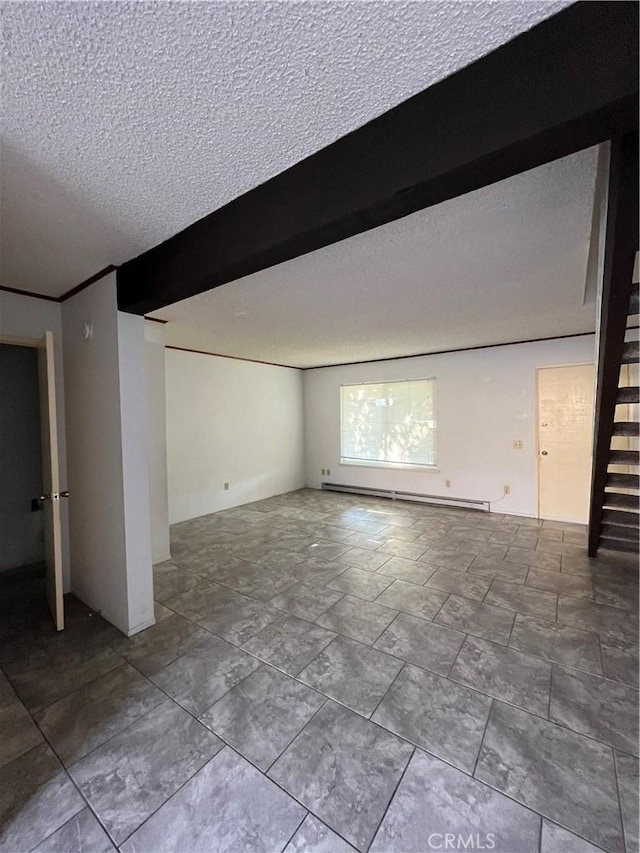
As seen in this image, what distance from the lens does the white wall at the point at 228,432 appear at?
467cm

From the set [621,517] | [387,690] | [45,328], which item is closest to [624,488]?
[621,517]

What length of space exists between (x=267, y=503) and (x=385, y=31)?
5.47 metres

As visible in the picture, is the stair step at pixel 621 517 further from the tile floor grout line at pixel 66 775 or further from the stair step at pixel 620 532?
the tile floor grout line at pixel 66 775

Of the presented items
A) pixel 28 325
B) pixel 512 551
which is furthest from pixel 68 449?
pixel 512 551

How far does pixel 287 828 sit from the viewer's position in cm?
119

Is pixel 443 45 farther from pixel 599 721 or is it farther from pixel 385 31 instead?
pixel 599 721

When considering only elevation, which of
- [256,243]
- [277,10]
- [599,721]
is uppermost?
[277,10]

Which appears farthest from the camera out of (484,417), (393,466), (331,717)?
(393,466)

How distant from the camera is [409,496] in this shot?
5.75 metres

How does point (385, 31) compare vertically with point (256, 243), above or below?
above

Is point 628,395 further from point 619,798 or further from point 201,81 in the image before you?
point 201,81

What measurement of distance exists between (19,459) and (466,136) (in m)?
4.22

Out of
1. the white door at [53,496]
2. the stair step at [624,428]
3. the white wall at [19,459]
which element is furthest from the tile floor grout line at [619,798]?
the white wall at [19,459]

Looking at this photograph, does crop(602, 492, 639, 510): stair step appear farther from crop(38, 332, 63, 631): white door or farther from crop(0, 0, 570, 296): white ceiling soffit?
crop(38, 332, 63, 631): white door
